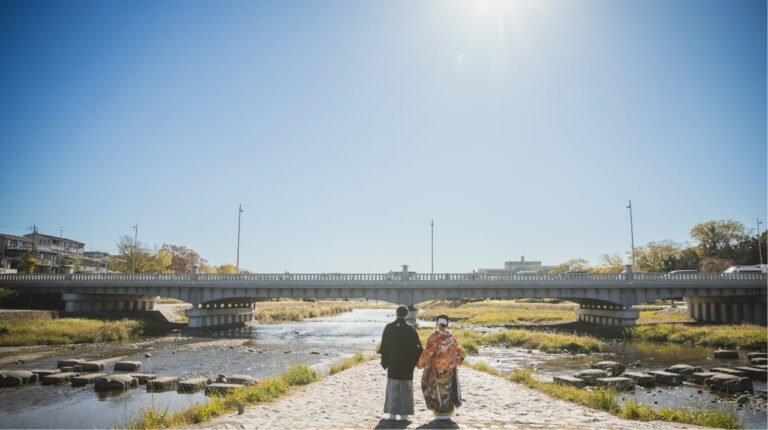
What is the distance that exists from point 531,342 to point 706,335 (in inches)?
552

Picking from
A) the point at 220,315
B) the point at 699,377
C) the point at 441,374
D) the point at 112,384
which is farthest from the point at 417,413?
the point at 220,315

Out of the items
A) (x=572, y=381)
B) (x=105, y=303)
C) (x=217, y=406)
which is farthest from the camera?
(x=105, y=303)

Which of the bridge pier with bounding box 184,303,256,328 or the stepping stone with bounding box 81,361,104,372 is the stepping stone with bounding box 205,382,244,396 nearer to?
the stepping stone with bounding box 81,361,104,372

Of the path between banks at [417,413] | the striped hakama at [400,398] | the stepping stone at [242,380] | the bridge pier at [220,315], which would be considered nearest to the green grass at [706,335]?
the path between banks at [417,413]

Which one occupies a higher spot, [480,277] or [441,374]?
[480,277]

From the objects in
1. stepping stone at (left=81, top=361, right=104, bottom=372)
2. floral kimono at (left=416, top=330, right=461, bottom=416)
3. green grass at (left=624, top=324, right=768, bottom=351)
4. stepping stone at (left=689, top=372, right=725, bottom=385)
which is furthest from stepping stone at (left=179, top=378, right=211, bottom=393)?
green grass at (left=624, top=324, right=768, bottom=351)

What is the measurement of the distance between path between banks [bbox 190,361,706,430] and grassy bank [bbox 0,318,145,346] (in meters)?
29.5

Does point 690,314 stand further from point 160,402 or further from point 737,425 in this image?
point 160,402

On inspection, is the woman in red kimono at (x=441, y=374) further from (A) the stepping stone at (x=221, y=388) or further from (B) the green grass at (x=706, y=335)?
(B) the green grass at (x=706, y=335)

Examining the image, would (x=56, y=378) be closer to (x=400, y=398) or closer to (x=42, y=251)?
(x=400, y=398)

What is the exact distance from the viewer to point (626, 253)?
10381 centimetres

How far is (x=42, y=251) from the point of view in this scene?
310 ft

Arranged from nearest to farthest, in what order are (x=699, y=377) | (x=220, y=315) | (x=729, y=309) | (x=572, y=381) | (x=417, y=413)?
(x=417, y=413) < (x=572, y=381) < (x=699, y=377) < (x=729, y=309) < (x=220, y=315)

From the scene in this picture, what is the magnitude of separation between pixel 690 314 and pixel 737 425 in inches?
1928
